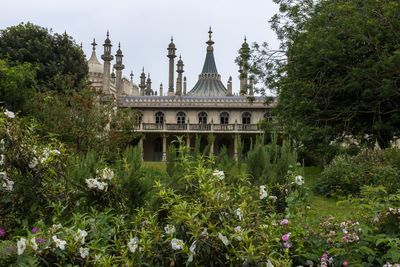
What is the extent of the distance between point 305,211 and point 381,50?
13.8m

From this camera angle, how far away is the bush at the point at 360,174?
12.7 m

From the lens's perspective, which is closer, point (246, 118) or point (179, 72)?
point (246, 118)

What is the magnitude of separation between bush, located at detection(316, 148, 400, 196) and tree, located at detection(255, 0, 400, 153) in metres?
2.26

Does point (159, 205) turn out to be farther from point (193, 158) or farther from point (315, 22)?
point (315, 22)

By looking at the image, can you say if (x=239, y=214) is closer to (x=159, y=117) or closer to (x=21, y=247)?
(x=21, y=247)

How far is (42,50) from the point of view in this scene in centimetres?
3625

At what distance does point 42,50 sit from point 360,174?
27.9m

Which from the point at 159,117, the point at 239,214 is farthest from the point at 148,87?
the point at 239,214

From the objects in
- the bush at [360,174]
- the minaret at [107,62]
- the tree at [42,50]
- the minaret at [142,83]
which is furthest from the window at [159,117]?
the bush at [360,174]

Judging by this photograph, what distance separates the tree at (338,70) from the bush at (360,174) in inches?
88.9

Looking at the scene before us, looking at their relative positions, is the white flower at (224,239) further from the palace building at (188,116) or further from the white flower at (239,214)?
the palace building at (188,116)

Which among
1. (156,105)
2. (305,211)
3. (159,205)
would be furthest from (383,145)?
(156,105)

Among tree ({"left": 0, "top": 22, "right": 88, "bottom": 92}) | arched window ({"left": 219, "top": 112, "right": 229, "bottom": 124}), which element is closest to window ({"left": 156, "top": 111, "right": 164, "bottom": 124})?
arched window ({"left": 219, "top": 112, "right": 229, "bottom": 124})

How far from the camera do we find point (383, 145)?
20688mm
